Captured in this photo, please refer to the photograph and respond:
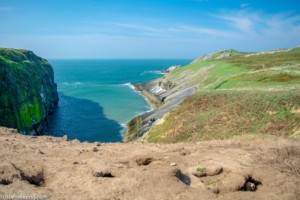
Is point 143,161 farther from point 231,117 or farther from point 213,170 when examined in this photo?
point 231,117

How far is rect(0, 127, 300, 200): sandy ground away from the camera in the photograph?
1338 centimetres

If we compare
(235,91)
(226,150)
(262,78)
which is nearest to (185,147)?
(226,150)

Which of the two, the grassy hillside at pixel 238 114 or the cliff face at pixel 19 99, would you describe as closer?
the grassy hillside at pixel 238 114

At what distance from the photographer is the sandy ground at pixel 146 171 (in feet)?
43.9

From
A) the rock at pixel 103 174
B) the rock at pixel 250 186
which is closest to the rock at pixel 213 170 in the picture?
the rock at pixel 250 186

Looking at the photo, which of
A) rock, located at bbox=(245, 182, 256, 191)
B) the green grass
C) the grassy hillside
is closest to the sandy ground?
rock, located at bbox=(245, 182, 256, 191)

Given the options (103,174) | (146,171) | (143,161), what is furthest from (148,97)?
(103,174)

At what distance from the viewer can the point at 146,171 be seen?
15305 millimetres

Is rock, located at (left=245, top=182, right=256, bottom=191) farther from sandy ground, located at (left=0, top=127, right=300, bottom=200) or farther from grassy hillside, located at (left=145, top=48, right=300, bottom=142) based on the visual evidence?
grassy hillside, located at (left=145, top=48, right=300, bottom=142)

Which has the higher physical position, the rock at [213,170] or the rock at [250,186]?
the rock at [213,170]

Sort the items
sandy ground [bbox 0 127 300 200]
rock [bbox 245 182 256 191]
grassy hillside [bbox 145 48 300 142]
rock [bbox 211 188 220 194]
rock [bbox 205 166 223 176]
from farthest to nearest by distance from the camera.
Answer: grassy hillside [bbox 145 48 300 142] → rock [bbox 205 166 223 176] → rock [bbox 245 182 256 191] → rock [bbox 211 188 220 194] → sandy ground [bbox 0 127 300 200]

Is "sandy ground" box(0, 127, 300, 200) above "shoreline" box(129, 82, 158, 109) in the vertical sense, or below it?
above

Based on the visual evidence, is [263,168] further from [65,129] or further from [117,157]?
[65,129]

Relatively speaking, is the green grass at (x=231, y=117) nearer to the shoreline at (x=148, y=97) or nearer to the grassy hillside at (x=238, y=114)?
the grassy hillside at (x=238, y=114)
